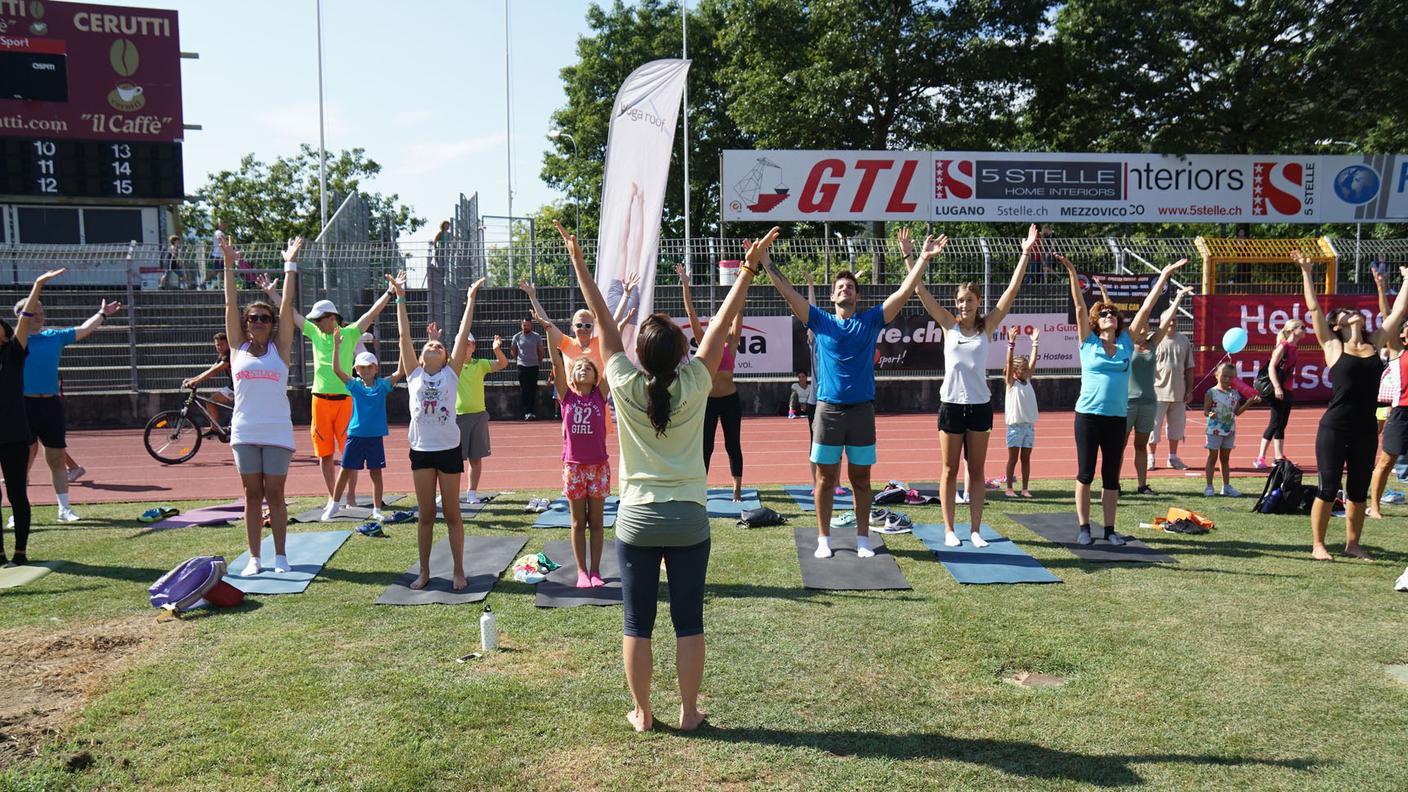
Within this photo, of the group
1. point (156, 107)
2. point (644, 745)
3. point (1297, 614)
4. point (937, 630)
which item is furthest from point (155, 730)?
point (156, 107)

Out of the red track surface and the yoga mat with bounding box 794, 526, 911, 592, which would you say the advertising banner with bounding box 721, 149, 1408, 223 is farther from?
the yoga mat with bounding box 794, 526, 911, 592

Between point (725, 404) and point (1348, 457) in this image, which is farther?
point (725, 404)

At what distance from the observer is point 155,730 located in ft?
14.1

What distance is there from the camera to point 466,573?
7066 mm

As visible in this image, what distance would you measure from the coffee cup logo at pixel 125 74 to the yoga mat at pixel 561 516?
21.6 metres

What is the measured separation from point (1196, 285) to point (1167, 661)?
17.7 m

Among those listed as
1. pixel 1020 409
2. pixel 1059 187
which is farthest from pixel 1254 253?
pixel 1020 409

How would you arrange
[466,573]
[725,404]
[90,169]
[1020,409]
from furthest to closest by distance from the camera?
[90,169] < [1020,409] < [725,404] < [466,573]

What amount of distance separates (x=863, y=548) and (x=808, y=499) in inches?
109

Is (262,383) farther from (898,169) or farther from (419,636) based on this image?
(898,169)

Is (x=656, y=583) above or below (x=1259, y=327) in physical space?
below

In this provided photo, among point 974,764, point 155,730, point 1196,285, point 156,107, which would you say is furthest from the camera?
point 156,107

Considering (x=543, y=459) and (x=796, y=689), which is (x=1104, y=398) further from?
(x=543, y=459)

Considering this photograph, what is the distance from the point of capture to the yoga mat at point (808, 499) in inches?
376
